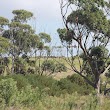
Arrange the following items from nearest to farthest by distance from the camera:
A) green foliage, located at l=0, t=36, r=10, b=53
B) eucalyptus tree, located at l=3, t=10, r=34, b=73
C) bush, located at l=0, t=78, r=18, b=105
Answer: bush, located at l=0, t=78, r=18, b=105 → green foliage, located at l=0, t=36, r=10, b=53 → eucalyptus tree, located at l=3, t=10, r=34, b=73

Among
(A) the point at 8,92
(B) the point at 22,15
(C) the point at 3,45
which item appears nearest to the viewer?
(A) the point at 8,92

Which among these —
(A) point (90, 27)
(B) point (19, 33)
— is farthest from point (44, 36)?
(A) point (90, 27)

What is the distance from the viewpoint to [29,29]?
195ft

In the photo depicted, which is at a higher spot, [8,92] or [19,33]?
[19,33]

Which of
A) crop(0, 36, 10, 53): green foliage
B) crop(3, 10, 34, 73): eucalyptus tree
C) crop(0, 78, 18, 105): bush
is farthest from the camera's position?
crop(3, 10, 34, 73): eucalyptus tree

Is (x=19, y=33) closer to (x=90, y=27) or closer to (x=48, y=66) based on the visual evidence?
(x=48, y=66)

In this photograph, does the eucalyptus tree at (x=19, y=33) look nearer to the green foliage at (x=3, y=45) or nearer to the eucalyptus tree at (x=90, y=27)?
the green foliage at (x=3, y=45)

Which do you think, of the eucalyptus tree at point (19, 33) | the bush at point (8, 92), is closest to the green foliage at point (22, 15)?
the eucalyptus tree at point (19, 33)

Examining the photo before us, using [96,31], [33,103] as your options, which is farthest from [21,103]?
[96,31]

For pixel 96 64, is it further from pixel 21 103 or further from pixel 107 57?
pixel 21 103

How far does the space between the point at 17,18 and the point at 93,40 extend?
34.3m

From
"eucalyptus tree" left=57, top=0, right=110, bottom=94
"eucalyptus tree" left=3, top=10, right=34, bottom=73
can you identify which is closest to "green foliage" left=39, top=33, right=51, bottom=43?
"eucalyptus tree" left=3, top=10, right=34, bottom=73

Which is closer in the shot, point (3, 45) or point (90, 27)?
point (90, 27)

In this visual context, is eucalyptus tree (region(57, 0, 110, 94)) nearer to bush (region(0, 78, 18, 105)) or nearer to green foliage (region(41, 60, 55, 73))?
bush (region(0, 78, 18, 105))
